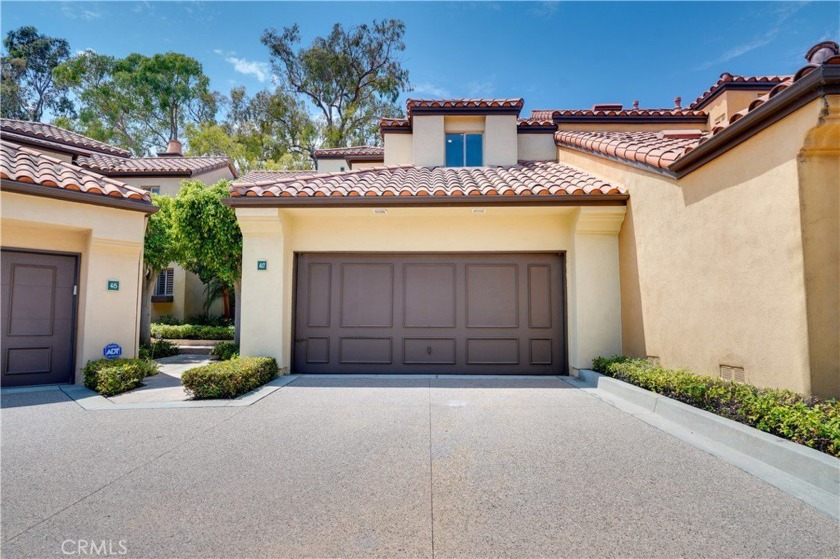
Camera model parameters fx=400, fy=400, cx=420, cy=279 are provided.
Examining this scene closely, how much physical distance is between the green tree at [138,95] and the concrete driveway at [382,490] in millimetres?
30679

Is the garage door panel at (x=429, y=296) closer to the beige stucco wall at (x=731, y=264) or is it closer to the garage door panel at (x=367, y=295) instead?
the garage door panel at (x=367, y=295)

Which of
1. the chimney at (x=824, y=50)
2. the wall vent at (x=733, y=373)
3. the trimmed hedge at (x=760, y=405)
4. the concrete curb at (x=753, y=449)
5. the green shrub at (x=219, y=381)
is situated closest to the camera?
the concrete curb at (x=753, y=449)

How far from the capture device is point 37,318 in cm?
766

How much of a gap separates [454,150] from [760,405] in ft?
32.8

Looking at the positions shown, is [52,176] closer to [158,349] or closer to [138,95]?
[158,349]

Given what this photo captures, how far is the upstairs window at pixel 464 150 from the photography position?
1219cm

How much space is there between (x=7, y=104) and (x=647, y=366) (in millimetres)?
48552

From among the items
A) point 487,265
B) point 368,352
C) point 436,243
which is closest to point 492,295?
point 487,265

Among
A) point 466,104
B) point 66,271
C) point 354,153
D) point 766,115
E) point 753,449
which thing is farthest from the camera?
point 354,153

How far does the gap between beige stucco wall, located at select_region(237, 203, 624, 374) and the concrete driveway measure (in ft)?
9.49

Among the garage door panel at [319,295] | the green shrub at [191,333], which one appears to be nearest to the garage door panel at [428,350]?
the garage door panel at [319,295]

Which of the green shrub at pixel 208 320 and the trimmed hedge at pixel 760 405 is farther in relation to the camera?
the green shrub at pixel 208 320

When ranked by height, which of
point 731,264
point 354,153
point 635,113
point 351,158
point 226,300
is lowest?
point 226,300

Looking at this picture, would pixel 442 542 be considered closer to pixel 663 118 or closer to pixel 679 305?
pixel 679 305
